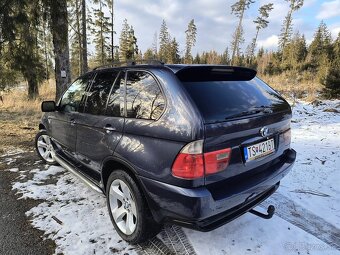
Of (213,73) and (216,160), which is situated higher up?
(213,73)

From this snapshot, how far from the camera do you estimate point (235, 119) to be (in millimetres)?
2238

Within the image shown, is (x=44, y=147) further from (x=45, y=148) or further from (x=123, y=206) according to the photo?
(x=123, y=206)

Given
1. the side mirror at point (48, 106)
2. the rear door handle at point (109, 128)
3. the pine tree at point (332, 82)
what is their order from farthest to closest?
the pine tree at point (332, 82) < the side mirror at point (48, 106) < the rear door handle at point (109, 128)

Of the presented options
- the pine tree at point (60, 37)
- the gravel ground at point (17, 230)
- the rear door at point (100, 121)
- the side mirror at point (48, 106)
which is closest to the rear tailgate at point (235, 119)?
the rear door at point (100, 121)

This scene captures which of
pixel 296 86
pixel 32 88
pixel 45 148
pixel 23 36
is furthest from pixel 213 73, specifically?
pixel 296 86

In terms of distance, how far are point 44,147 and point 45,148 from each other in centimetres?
3

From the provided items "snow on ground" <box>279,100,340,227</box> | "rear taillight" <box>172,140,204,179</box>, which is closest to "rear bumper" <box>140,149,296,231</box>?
"rear taillight" <box>172,140,204,179</box>

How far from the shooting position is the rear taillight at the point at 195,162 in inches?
78.6

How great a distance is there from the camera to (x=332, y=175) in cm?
419

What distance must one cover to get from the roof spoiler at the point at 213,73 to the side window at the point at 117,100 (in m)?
0.77

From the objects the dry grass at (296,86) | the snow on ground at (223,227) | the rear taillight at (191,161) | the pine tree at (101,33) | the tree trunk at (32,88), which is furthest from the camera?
the pine tree at (101,33)

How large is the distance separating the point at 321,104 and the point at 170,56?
4506 cm

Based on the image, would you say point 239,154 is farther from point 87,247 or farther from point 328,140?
point 328,140

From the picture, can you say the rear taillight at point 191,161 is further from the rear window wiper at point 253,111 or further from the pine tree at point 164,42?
the pine tree at point 164,42
